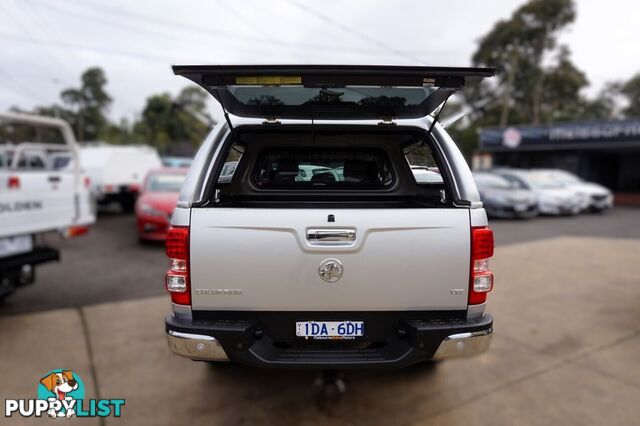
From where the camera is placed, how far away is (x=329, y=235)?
2361mm

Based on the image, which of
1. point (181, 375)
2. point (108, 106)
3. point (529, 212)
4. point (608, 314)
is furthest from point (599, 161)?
point (108, 106)

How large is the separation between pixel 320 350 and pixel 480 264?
103cm

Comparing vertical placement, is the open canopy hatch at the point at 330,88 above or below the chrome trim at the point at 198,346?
above

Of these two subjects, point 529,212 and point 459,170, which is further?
point 529,212

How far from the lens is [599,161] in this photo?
76.4 feet

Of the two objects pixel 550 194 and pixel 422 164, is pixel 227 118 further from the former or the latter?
pixel 550 194

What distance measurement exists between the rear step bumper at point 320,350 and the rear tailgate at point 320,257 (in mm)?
138

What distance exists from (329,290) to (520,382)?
77.8 inches

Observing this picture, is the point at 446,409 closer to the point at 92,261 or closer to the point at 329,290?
the point at 329,290

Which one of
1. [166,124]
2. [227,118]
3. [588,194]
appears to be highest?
[166,124]

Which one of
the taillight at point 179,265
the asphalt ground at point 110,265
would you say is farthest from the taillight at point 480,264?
the asphalt ground at point 110,265

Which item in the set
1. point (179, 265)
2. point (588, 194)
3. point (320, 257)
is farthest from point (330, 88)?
point (588, 194)

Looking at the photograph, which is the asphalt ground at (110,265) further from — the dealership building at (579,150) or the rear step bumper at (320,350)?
Result: the dealership building at (579,150)

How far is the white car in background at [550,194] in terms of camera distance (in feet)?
48.4
